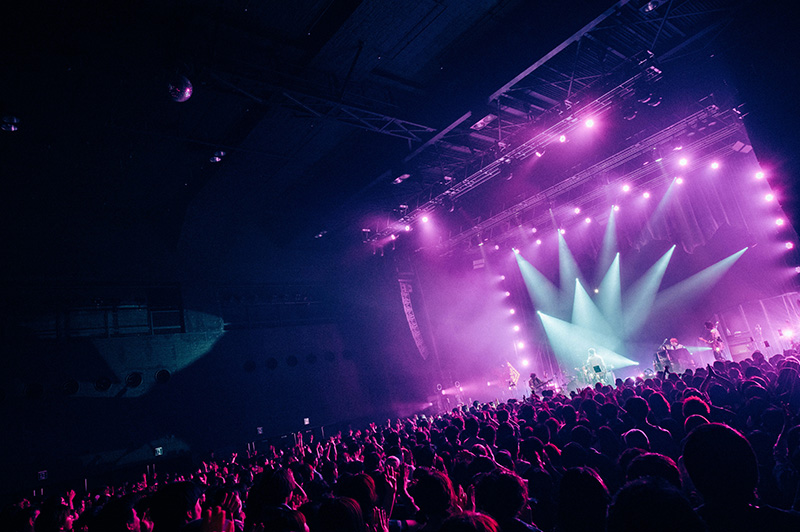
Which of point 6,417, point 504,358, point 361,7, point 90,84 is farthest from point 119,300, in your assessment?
point 504,358

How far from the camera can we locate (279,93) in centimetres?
848

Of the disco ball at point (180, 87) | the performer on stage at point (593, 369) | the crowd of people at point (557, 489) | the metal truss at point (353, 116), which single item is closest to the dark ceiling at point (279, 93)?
the metal truss at point (353, 116)

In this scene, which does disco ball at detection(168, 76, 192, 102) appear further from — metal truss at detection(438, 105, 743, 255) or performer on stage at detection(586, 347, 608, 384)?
performer on stage at detection(586, 347, 608, 384)

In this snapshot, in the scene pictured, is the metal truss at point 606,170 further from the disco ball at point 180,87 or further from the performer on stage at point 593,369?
the disco ball at point 180,87

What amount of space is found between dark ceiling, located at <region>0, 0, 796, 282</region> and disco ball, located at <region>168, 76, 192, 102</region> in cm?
24

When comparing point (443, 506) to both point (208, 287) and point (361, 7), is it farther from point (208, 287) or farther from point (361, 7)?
point (208, 287)

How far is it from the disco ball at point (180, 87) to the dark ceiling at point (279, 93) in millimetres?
236

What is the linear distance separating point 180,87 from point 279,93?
187 centimetres

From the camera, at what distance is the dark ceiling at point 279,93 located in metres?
7.53

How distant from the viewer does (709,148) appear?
14.4 metres

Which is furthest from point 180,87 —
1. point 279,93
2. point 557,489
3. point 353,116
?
point 557,489

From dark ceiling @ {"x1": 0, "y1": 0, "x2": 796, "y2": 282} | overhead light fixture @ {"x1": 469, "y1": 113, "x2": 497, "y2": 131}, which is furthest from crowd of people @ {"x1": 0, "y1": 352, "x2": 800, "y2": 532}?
overhead light fixture @ {"x1": 469, "y1": 113, "x2": 497, "y2": 131}

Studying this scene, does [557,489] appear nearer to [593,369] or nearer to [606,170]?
[606,170]

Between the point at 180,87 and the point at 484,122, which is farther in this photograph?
the point at 484,122
